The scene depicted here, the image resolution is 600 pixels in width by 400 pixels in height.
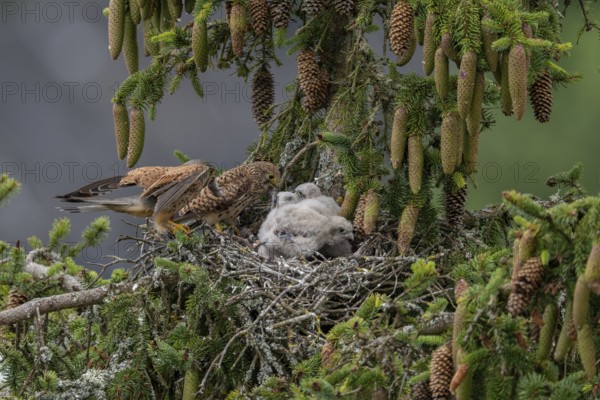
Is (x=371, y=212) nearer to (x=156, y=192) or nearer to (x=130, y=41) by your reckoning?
(x=156, y=192)

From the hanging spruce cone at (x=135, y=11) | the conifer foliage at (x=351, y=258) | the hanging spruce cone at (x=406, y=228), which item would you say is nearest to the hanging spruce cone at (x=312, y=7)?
the conifer foliage at (x=351, y=258)

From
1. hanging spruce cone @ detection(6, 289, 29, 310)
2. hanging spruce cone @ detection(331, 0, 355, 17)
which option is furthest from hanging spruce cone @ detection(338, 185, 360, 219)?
hanging spruce cone @ detection(6, 289, 29, 310)

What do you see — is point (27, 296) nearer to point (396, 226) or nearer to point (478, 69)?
point (396, 226)

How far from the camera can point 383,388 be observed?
3955 millimetres

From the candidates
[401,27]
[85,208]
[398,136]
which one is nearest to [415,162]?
[398,136]

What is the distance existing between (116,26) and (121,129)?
0.53 m

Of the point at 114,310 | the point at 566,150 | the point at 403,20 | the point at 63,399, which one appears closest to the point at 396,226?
the point at 403,20

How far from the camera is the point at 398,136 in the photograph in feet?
18.4

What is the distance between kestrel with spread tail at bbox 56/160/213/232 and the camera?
6375 mm

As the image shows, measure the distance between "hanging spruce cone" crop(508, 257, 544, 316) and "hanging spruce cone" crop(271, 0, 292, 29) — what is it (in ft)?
8.95

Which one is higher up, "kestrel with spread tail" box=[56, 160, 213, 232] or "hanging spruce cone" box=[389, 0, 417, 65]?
"hanging spruce cone" box=[389, 0, 417, 65]

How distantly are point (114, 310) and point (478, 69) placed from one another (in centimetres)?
183

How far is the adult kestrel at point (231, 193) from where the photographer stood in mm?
6508

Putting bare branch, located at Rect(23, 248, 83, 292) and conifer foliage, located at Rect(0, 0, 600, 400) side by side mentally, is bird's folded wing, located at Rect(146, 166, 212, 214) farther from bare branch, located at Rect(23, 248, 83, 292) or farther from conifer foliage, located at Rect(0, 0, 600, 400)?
bare branch, located at Rect(23, 248, 83, 292)
